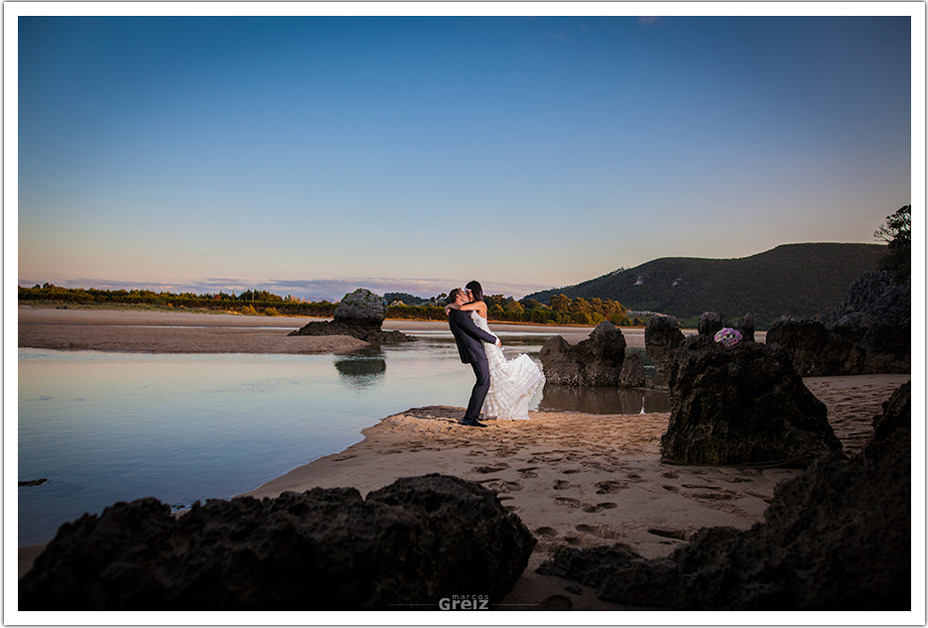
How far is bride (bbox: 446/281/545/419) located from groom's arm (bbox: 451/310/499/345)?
102mm

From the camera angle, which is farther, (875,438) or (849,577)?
(875,438)

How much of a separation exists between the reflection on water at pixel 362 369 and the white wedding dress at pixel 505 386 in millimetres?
3828

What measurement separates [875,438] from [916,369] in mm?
1376

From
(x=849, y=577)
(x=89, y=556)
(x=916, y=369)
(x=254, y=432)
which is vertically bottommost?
(x=254, y=432)

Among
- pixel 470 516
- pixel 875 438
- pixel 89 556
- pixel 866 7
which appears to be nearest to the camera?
pixel 89 556

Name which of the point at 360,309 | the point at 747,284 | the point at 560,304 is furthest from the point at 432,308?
the point at 747,284

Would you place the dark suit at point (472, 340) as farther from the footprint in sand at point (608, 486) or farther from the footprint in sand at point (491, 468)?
the footprint in sand at point (608, 486)

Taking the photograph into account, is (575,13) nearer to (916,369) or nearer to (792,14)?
(792,14)

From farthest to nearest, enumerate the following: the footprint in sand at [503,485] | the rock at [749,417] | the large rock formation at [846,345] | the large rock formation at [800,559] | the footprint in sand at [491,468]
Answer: the large rock formation at [846,345], the rock at [749,417], the footprint in sand at [491,468], the footprint in sand at [503,485], the large rock formation at [800,559]

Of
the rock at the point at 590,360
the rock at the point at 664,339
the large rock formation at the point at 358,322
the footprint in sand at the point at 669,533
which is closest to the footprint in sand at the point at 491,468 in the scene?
the footprint in sand at the point at 669,533

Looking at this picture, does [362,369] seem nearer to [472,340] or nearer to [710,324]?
[472,340]

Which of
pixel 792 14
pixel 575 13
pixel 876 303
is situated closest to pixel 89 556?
pixel 575 13

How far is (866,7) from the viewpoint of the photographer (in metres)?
2.61

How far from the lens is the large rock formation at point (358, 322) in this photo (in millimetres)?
26281
